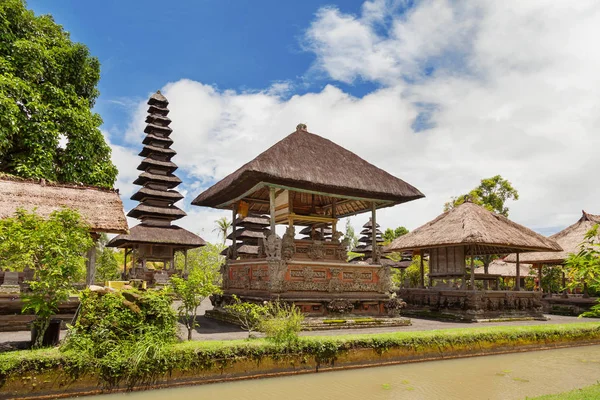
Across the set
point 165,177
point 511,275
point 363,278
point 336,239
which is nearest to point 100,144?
point 165,177

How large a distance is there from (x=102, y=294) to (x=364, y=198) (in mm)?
8439

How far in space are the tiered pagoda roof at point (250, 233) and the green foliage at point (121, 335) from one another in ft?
77.4

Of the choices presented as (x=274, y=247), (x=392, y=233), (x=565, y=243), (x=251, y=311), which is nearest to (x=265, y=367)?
(x=251, y=311)

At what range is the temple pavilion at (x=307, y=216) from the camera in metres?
11.9

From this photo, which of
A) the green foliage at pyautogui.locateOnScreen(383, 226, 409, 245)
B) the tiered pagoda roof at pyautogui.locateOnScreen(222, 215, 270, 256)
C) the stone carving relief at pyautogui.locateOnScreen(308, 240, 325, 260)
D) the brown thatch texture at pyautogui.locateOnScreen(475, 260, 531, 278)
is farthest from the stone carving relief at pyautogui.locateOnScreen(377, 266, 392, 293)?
the green foliage at pyautogui.locateOnScreen(383, 226, 409, 245)

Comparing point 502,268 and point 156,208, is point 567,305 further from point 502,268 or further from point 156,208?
point 156,208

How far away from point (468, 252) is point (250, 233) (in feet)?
59.1

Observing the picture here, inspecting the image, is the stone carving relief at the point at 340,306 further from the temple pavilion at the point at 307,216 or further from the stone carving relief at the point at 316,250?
the stone carving relief at the point at 316,250

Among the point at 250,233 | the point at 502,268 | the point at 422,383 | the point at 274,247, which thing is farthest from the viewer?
the point at 250,233

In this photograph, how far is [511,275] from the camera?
79.5 feet

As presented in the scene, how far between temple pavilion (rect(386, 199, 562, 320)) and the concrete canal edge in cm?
440

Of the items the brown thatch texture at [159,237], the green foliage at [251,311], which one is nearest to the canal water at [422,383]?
the green foliage at [251,311]

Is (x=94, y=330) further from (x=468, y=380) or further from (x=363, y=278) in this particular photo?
(x=363, y=278)

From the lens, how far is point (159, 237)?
26.6 meters
